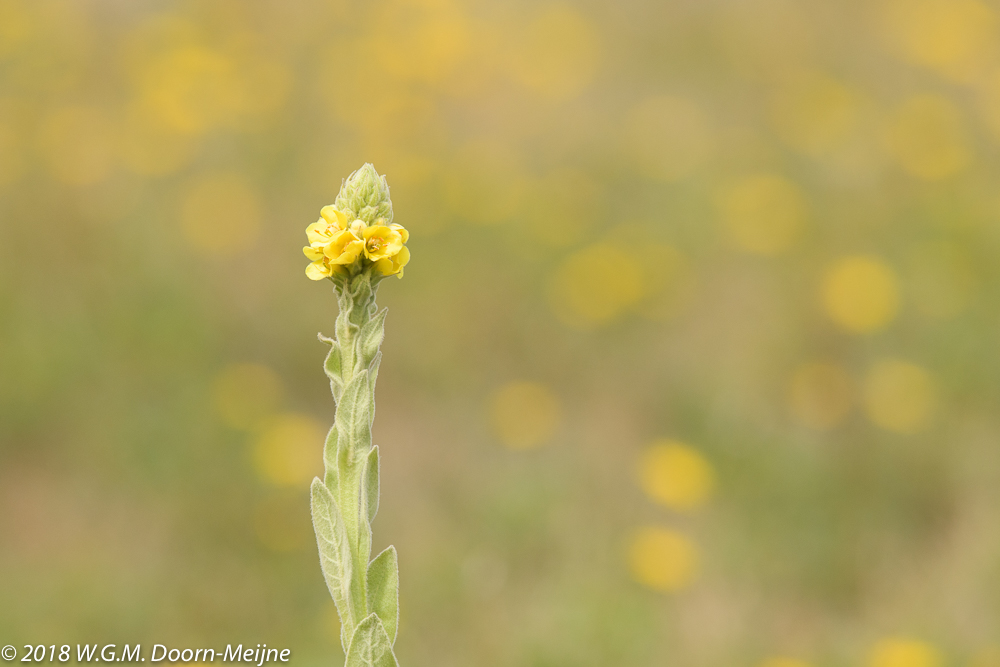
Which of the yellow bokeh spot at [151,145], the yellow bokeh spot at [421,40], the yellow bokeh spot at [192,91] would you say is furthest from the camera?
the yellow bokeh spot at [421,40]

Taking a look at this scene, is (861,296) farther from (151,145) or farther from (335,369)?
(151,145)

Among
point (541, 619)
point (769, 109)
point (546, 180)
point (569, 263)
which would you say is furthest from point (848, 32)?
point (541, 619)

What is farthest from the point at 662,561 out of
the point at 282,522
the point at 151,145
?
the point at 151,145

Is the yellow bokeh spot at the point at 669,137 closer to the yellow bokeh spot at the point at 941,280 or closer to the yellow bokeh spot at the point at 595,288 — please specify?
the yellow bokeh spot at the point at 595,288

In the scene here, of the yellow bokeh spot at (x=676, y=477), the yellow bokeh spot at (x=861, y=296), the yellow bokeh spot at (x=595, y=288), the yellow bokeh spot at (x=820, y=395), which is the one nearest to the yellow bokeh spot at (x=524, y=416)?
the yellow bokeh spot at (x=676, y=477)

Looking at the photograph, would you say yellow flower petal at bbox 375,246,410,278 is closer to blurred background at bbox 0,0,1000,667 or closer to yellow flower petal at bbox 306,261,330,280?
yellow flower petal at bbox 306,261,330,280
